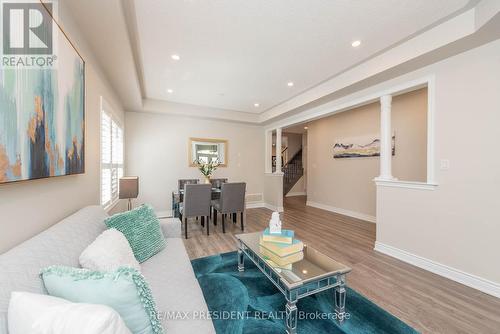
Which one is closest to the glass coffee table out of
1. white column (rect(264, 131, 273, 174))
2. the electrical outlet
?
the electrical outlet

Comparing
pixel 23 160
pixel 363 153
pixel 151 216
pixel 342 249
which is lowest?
pixel 342 249

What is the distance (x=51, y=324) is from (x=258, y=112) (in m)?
5.31

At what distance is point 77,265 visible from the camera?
106cm

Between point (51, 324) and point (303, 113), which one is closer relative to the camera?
point (51, 324)

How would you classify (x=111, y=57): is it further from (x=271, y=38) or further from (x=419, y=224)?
(x=419, y=224)

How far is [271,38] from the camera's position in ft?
7.55

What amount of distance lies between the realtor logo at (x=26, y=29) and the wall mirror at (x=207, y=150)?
150 inches

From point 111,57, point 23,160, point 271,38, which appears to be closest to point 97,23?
point 111,57

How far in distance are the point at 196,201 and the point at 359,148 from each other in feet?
12.3

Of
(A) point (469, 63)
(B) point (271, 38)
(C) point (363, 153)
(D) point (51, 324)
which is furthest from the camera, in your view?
(C) point (363, 153)

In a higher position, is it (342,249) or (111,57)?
(111,57)

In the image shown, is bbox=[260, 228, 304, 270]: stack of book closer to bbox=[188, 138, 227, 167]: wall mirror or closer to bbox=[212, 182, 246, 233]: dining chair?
bbox=[212, 182, 246, 233]: dining chair

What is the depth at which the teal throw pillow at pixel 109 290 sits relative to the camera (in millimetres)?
758

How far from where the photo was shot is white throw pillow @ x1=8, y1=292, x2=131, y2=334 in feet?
1.86
